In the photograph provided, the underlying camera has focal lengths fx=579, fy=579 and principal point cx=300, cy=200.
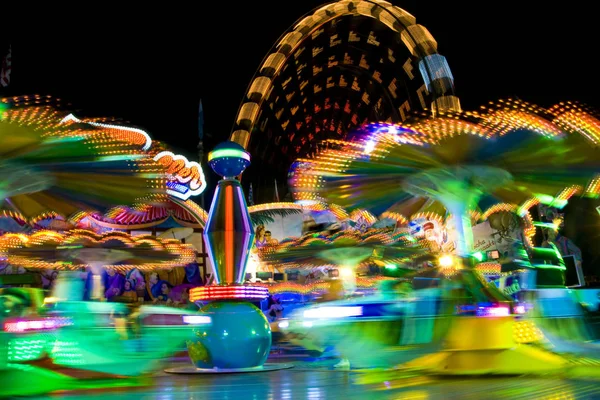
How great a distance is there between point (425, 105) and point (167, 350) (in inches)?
588

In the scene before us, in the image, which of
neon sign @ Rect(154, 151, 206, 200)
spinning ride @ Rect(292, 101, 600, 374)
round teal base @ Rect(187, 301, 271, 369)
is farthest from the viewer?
neon sign @ Rect(154, 151, 206, 200)

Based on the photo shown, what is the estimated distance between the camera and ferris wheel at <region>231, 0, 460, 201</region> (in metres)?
19.2

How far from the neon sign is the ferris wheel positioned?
1763mm

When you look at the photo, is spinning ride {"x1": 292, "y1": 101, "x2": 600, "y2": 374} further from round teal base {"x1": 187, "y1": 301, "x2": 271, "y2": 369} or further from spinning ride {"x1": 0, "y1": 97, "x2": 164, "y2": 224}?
spinning ride {"x1": 0, "y1": 97, "x2": 164, "y2": 224}

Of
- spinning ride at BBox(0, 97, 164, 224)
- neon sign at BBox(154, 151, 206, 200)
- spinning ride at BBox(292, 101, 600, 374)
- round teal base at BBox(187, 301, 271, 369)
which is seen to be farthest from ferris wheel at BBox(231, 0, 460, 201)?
round teal base at BBox(187, 301, 271, 369)

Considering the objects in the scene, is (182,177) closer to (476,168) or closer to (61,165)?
(61,165)

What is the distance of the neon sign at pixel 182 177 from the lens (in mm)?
17969

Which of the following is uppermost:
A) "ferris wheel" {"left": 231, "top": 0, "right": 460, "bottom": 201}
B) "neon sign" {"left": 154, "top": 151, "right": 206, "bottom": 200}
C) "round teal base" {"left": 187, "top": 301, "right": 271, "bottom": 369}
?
"ferris wheel" {"left": 231, "top": 0, "right": 460, "bottom": 201}

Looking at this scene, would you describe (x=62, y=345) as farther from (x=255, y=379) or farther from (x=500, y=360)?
(x=500, y=360)

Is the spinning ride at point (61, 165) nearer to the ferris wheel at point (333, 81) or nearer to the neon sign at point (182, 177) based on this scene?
the neon sign at point (182, 177)

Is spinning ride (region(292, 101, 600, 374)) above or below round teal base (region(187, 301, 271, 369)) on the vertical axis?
above

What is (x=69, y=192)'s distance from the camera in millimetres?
7098

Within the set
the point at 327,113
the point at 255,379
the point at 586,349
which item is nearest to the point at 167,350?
the point at 255,379

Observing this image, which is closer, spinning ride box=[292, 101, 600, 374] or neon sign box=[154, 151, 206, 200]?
spinning ride box=[292, 101, 600, 374]
